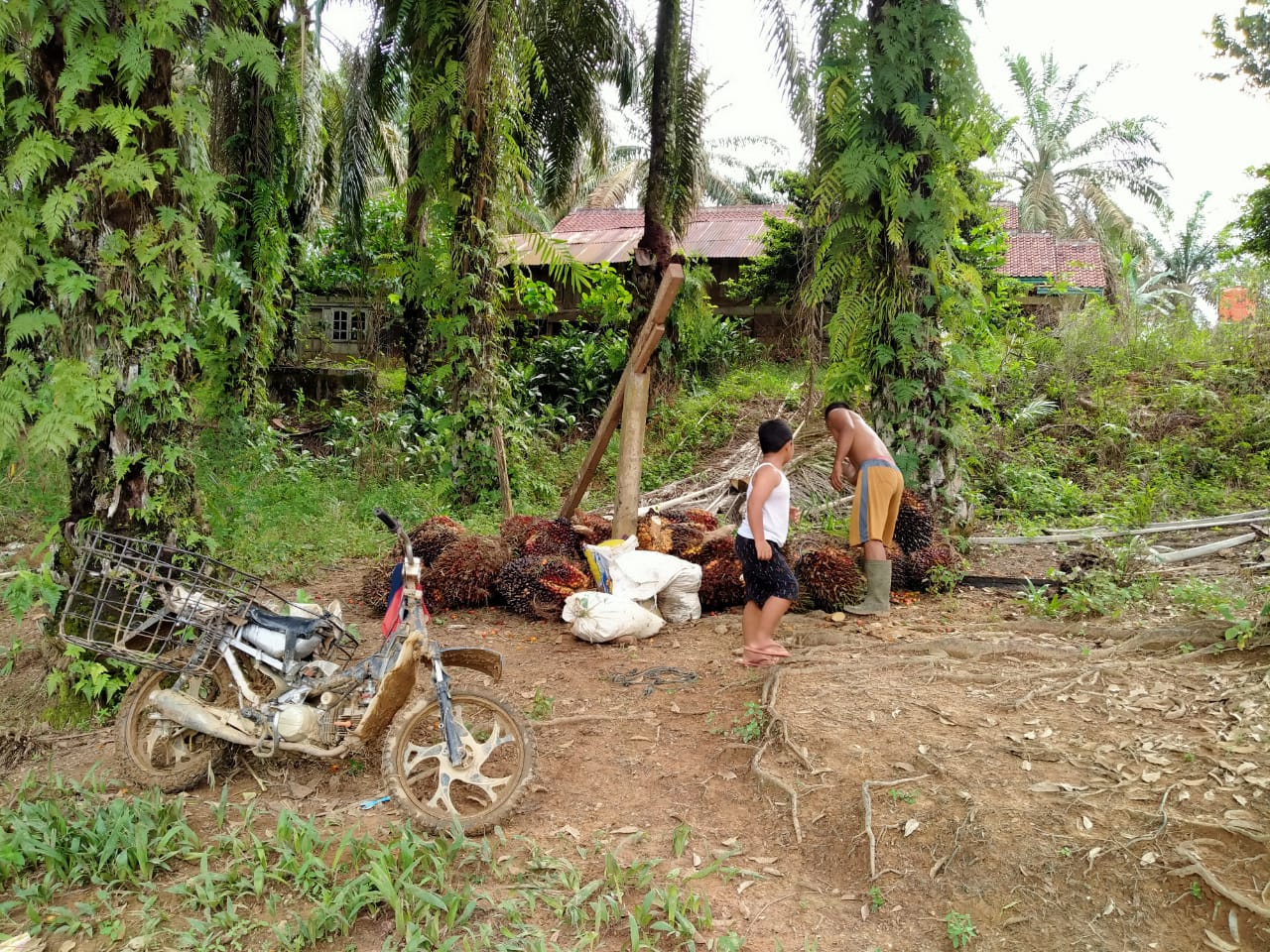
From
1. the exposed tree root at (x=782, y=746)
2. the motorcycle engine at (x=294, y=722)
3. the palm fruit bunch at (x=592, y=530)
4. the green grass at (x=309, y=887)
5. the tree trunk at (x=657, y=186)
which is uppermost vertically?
the tree trunk at (x=657, y=186)

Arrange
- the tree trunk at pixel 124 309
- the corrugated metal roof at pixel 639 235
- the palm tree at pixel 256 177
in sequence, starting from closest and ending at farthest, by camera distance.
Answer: the tree trunk at pixel 124 309, the palm tree at pixel 256 177, the corrugated metal roof at pixel 639 235

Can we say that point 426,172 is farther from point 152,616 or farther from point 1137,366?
point 1137,366

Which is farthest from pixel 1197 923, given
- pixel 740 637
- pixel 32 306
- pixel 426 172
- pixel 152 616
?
pixel 426 172

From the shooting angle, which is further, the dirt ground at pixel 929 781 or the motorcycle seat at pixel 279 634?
the motorcycle seat at pixel 279 634

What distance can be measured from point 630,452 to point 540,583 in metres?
1.03

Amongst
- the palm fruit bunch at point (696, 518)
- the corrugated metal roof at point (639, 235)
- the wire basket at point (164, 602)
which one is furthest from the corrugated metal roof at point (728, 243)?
the wire basket at point (164, 602)

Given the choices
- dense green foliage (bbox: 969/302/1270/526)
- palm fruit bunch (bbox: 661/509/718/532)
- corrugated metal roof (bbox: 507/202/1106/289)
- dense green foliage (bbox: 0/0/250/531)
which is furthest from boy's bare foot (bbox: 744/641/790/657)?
corrugated metal roof (bbox: 507/202/1106/289)

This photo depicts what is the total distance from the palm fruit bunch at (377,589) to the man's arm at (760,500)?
2.46 metres

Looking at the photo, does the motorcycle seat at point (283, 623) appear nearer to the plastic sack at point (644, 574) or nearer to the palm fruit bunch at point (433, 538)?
the plastic sack at point (644, 574)

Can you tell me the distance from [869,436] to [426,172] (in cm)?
527

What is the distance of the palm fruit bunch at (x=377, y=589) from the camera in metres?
6.01

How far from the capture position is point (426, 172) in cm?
896

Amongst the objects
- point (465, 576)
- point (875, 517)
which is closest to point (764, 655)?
point (875, 517)

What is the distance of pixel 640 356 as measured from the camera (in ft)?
19.3
